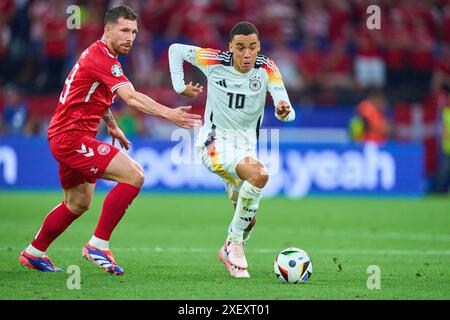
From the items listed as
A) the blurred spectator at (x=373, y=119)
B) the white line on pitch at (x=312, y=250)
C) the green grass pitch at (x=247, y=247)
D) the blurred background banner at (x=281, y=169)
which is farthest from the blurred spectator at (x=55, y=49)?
the white line on pitch at (x=312, y=250)

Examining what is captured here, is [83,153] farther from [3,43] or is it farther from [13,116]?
[3,43]

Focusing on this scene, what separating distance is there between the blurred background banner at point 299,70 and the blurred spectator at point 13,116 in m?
0.03

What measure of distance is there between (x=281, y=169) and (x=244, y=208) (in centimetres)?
1068

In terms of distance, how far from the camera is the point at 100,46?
805cm

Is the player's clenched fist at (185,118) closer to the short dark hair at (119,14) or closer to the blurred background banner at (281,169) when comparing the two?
the short dark hair at (119,14)

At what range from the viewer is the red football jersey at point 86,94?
7.93m

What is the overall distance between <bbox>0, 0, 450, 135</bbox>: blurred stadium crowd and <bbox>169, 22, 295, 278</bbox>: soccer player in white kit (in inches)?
450

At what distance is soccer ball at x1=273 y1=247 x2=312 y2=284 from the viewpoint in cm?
759

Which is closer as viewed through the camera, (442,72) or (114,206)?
(114,206)

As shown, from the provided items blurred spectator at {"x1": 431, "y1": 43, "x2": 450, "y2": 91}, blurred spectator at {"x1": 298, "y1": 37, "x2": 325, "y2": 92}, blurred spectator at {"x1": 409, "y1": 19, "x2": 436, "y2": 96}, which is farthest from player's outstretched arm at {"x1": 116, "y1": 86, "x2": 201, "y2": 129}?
blurred spectator at {"x1": 409, "y1": 19, "x2": 436, "y2": 96}

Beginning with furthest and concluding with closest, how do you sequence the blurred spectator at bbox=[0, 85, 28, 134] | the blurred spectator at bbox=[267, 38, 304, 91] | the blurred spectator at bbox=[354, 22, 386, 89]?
the blurred spectator at bbox=[354, 22, 386, 89], the blurred spectator at bbox=[267, 38, 304, 91], the blurred spectator at bbox=[0, 85, 28, 134]

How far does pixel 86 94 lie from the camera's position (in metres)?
8.06

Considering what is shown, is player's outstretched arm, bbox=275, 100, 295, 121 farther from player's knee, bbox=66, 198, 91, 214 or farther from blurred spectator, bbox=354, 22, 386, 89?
blurred spectator, bbox=354, 22, 386, 89

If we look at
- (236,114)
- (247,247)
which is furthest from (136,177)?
(247,247)
